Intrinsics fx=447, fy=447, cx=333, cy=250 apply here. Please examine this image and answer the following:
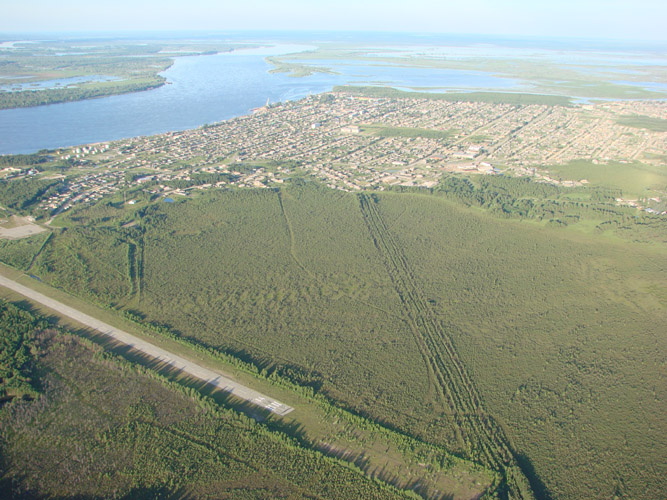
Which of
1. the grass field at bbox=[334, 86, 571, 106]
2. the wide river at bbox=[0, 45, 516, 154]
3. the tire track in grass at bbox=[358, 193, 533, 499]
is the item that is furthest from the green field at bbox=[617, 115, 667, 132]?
the tire track in grass at bbox=[358, 193, 533, 499]

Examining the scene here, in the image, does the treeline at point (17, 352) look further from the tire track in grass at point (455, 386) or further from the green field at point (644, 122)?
the green field at point (644, 122)

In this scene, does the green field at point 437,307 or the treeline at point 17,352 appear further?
the treeline at point 17,352

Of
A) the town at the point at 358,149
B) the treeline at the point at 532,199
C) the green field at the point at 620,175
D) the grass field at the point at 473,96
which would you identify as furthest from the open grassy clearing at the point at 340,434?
the grass field at the point at 473,96

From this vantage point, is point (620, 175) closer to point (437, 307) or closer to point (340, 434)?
point (437, 307)

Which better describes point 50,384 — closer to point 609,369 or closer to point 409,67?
point 609,369

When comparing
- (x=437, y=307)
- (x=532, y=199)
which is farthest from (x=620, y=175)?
(x=437, y=307)

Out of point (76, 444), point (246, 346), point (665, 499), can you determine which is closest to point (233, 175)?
point (246, 346)

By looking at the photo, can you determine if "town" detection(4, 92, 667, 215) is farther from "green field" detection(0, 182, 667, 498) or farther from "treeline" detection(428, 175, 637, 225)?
"green field" detection(0, 182, 667, 498)
